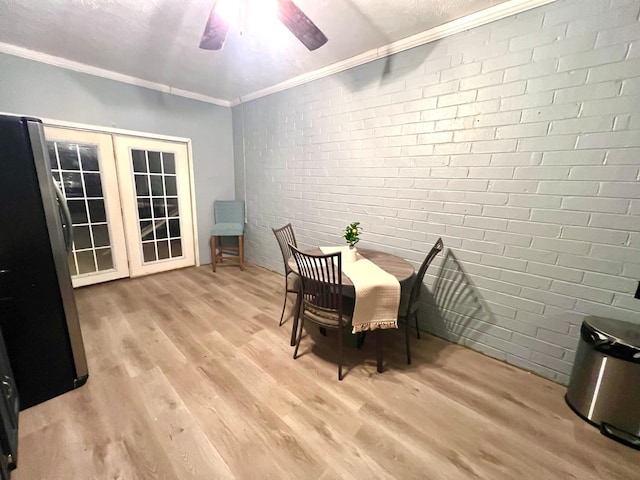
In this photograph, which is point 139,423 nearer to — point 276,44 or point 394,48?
point 276,44

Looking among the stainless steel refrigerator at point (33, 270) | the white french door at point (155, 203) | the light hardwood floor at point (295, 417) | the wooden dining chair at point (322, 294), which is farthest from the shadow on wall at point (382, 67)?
the white french door at point (155, 203)

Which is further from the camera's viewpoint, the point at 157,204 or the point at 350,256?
the point at 157,204

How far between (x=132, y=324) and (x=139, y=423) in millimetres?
1244

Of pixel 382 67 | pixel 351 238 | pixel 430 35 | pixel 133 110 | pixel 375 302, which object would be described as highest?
pixel 430 35

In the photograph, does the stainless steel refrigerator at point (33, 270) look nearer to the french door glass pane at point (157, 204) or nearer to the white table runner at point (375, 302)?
the white table runner at point (375, 302)

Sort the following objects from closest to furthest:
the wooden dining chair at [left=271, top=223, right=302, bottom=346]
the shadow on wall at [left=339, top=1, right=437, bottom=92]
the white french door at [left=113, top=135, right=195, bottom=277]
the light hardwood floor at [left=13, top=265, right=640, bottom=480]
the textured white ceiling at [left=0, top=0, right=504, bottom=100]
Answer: the light hardwood floor at [left=13, top=265, right=640, bottom=480]
the textured white ceiling at [left=0, top=0, right=504, bottom=100]
the shadow on wall at [left=339, top=1, right=437, bottom=92]
the wooden dining chair at [left=271, top=223, right=302, bottom=346]
the white french door at [left=113, top=135, right=195, bottom=277]

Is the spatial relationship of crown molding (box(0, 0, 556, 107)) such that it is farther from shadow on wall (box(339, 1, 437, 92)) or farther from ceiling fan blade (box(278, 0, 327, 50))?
ceiling fan blade (box(278, 0, 327, 50))

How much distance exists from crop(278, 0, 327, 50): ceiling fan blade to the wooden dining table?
150cm

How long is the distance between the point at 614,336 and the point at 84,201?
4.81 meters

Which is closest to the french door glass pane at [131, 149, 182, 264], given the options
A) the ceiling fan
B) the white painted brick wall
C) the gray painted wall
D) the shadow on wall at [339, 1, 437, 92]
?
the gray painted wall

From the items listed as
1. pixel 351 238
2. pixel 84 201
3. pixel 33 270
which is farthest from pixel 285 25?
pixel 84 201

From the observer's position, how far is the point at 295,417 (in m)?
1.53

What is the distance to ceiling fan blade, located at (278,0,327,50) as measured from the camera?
1.43m

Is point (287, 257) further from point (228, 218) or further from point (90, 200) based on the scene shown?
point (90, 200)
